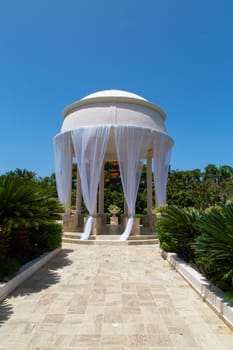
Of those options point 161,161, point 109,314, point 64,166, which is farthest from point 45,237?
point 161,161

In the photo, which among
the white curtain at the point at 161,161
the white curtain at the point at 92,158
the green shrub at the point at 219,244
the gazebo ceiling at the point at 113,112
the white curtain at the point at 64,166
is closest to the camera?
the green shrub at the point at 219,244

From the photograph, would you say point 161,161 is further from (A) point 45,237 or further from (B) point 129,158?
(A) point 45,237

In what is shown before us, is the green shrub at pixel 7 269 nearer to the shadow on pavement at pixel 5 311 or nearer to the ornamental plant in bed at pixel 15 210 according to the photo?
the ornamental plant in bed at pixel 15 210

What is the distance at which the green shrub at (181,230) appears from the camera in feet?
19.4

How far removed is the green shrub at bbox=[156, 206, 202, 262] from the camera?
5901 millimetres

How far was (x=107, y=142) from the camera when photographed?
10289 mm

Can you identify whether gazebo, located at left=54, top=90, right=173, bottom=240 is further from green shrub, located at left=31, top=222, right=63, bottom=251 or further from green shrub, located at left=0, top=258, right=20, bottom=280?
green shrub, located at left=0, top=258, right=20, bottom=280

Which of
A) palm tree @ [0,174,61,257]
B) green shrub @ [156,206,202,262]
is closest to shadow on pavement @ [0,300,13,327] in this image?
palm tree @ [0,174,61,257]

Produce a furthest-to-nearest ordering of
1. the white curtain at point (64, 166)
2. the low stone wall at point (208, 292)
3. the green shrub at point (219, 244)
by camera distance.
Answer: the white curtain at point (64, 166)
the green shrub at point (219, 244)
the low stone wall at point (208, 292)

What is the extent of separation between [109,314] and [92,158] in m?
7.29

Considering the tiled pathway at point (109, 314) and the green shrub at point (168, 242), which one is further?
the green shrub at point (168, 242)

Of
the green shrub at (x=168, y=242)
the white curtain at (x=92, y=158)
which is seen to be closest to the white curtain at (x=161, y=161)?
the white curtain at (x=92, y=158)

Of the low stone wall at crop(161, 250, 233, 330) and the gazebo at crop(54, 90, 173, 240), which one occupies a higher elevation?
the gazebo at crop(54, 90, 173, 240)

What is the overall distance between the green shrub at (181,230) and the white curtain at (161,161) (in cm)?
406
